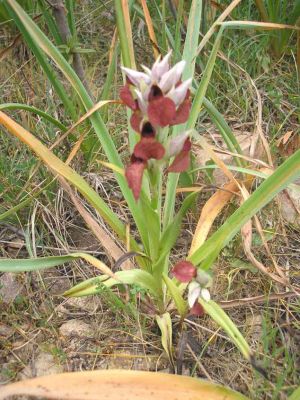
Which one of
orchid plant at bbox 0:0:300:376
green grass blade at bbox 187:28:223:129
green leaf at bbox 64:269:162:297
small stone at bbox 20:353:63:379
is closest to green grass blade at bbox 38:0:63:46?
orchid plant at bbox 0:0:300:376

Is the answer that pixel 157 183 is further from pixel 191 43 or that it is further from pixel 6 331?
pixel 6 331

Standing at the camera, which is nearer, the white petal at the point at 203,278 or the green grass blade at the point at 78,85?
the white petal at the point at 203,278

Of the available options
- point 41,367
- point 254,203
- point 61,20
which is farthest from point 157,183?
point 61,20

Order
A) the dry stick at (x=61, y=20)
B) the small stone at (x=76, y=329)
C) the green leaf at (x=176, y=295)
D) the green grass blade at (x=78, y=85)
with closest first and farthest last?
the green leaf at (x=176, y=295) → the green grass blade at (x=78, y=85) → the small stone at (x=76, y=329) → the dry stick at (x=61, y=20)

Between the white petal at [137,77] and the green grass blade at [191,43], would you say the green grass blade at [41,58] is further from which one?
the white petal at [137,77]

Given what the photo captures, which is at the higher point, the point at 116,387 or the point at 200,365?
the point at 116,387

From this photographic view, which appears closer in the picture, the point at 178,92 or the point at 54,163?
the point at 178,92

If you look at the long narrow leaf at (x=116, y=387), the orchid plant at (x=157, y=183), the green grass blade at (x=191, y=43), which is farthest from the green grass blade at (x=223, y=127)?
the long narrow leaf at (x=116, y=387)
